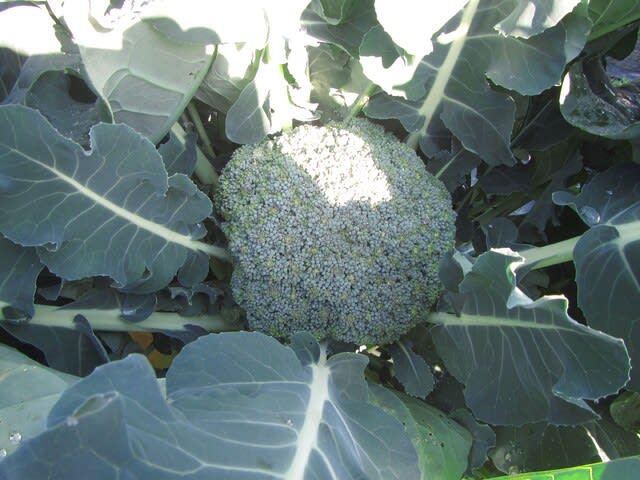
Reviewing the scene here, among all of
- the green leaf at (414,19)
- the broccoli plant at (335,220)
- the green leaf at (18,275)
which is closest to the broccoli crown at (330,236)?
the broccoli plant at (335,220)

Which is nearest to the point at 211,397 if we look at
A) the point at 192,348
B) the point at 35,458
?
the point at 192,348

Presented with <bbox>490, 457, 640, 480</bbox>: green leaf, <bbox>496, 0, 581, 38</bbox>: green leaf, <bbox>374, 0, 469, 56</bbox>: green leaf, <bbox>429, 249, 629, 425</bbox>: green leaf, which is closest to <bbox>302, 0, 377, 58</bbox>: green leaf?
<bbox>374, 0, 469, 56</bbox>: green leaf

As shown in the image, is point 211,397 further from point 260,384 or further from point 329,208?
point 329,208

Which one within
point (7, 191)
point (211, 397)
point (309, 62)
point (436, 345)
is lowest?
point (436, 345)

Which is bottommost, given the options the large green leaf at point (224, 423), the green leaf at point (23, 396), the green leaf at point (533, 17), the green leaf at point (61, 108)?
the green leaf at point (23, 396)

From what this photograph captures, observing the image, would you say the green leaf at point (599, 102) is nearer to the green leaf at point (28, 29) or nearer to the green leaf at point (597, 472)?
the green leaf at point (597, 472)

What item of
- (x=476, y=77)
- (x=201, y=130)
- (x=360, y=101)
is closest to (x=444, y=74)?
(x=476, y=77)
